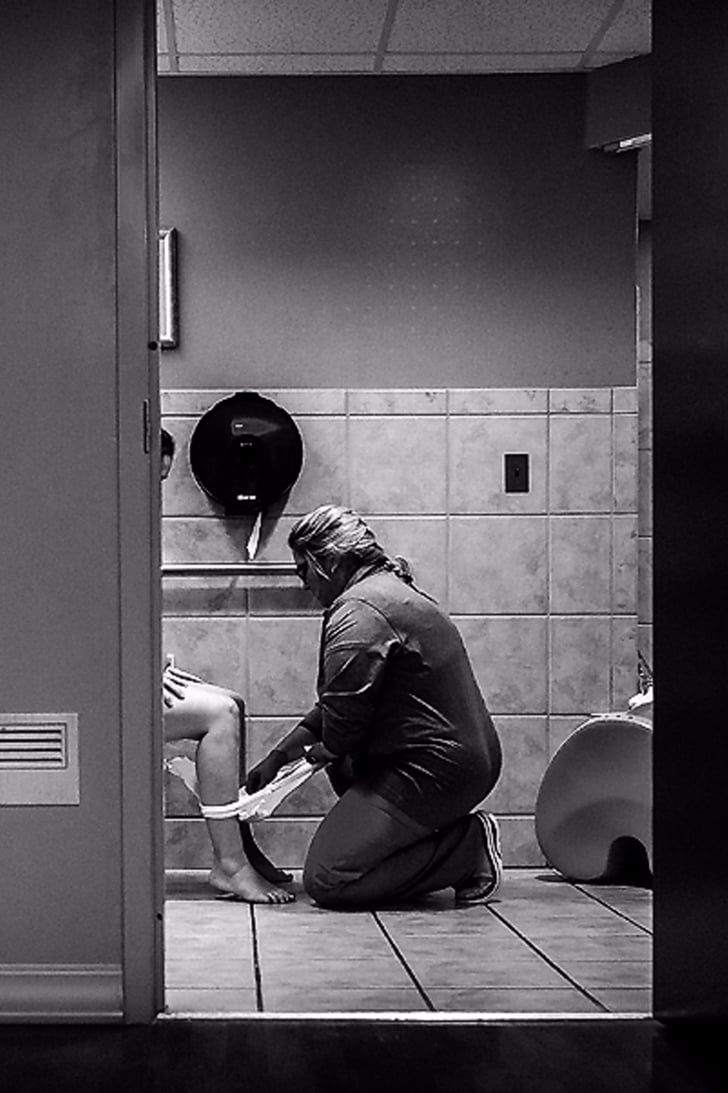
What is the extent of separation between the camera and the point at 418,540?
18.9ft

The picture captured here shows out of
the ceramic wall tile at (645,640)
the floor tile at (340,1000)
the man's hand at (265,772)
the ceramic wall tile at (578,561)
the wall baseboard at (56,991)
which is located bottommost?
the floor tile at (340,1000)

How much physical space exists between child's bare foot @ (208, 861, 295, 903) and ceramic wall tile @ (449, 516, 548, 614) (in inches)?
44.0

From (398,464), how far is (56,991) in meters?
2.67

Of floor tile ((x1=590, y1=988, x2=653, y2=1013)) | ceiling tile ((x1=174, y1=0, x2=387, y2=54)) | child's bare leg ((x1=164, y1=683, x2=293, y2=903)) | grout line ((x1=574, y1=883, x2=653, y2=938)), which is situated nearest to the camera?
floor tile ((x1=590, y1=988, x2=653, y2=1013))

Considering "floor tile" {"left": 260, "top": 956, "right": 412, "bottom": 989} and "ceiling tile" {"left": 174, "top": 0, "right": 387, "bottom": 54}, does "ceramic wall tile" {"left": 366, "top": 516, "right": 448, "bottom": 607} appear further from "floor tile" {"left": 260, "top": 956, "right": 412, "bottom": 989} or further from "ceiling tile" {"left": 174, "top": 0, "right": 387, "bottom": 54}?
"floor tile" {"left": 260, "top": 956, "right": 412, "bottom": 989}

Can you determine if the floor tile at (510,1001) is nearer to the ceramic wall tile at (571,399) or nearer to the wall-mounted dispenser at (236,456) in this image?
the wall-mounted dispenser at (236,456)

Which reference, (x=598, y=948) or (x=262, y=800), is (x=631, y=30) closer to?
(x=262, y=800)

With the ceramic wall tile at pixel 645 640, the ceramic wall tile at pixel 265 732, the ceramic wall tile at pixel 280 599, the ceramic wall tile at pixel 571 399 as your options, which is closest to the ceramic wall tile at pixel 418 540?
the ceramic wall tile at pixel 280 599

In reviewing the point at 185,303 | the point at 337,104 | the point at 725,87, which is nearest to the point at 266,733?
the point at 185,303

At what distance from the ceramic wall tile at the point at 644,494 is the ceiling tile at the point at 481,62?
5.18 feet

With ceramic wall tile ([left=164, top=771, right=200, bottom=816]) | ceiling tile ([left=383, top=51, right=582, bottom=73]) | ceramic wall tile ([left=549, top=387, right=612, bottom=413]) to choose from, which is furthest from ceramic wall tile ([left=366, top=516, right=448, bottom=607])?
ceiling tile ([left=383, top=51, right=582, bottom=73])

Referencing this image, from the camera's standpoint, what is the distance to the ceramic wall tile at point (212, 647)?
5.70 meters

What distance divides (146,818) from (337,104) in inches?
118

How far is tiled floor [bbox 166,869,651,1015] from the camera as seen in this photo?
12.3ft
